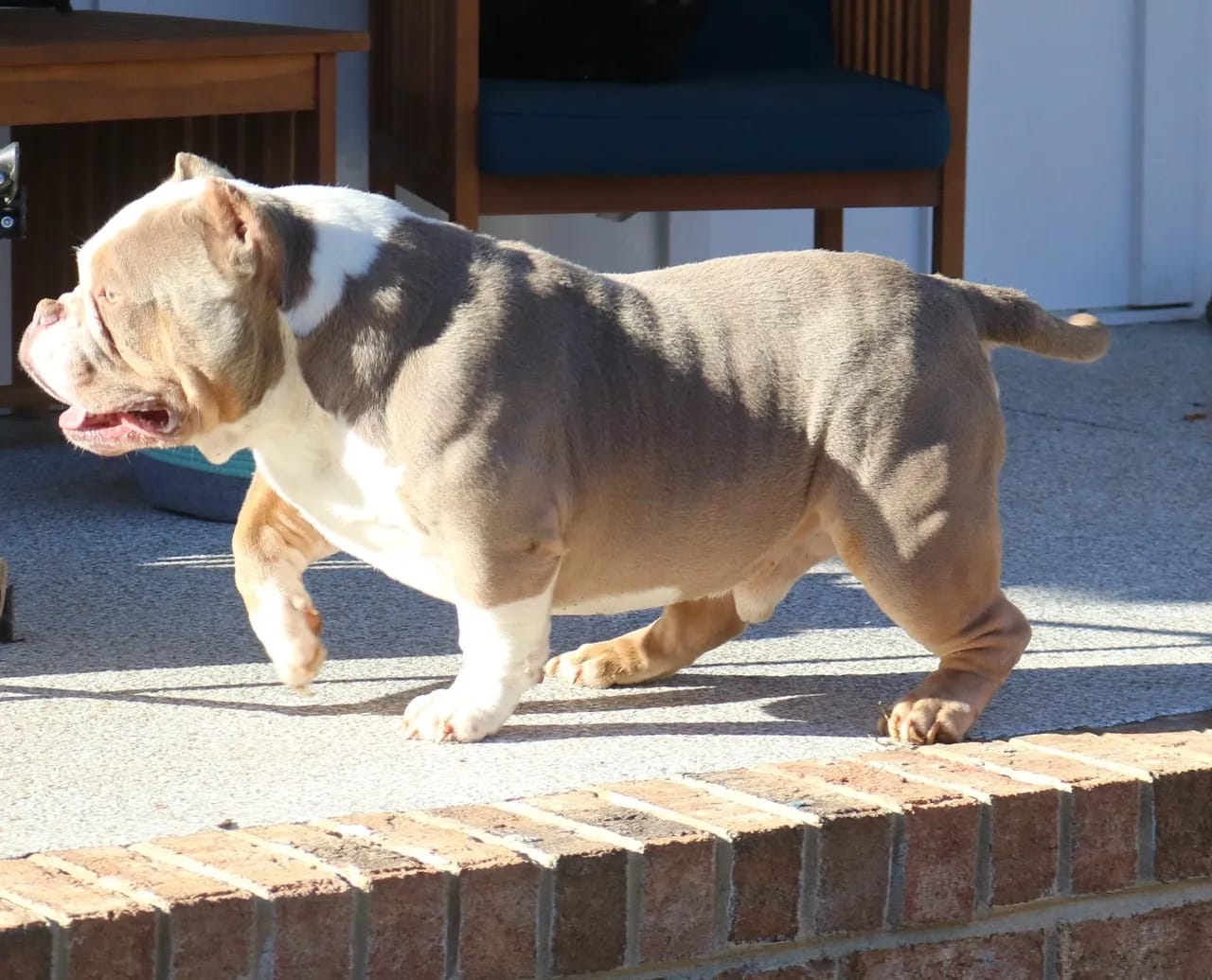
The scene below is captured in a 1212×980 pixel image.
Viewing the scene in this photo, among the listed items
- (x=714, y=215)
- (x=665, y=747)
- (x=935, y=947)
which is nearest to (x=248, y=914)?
(x=665, y=747)

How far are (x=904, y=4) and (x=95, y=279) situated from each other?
2.60 m

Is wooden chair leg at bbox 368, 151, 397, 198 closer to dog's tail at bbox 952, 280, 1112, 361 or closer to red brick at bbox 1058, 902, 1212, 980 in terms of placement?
dog's tail at bbox 952, 280, 1112, 361

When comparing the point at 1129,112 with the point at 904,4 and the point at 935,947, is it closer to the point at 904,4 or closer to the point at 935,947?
the point at 904,4

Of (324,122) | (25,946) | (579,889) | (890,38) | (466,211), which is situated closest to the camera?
(25,946)

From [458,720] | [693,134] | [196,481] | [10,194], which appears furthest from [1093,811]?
[693,134]

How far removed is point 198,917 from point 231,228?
76 centimetres

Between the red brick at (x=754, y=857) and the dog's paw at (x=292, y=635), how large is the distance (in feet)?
1.52

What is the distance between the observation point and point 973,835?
7.74 ft

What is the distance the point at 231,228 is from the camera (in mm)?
2230

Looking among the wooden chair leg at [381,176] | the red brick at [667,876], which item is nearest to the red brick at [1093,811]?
the red brick at [667,876]

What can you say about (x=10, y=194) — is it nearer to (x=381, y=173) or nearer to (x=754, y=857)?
(x=754, y=857)

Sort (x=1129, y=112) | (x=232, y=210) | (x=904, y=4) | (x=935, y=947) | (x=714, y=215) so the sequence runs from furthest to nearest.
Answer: (x=1129, y=112)
(x=714, y=215)
(x=904, y=4)
(x=935, y=947)
(x=232, y=210)

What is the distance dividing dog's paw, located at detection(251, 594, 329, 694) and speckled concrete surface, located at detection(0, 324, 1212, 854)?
0.08 meters

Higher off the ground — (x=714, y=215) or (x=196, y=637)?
(x=714, y=215)
